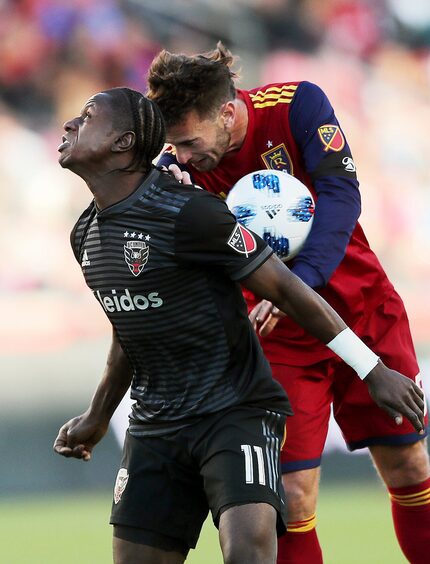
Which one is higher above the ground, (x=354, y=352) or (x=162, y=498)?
(x=354, y=352)

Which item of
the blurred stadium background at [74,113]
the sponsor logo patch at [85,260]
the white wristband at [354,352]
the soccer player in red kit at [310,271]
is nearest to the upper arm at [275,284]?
the white wristband at [354,352]

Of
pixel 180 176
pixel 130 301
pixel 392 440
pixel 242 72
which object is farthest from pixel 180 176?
pixel 242 72

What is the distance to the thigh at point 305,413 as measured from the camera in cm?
457

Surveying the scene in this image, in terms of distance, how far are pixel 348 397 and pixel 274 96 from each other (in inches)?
47.5

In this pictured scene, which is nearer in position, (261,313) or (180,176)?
(180,176)

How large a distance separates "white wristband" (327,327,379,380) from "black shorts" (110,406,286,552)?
29 cm

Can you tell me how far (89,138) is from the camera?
3797mm

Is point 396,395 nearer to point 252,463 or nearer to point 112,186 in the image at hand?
point 252,463

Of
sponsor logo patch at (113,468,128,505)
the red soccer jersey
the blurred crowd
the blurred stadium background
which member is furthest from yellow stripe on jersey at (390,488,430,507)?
the blurred crowd

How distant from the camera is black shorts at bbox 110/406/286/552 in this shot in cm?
368

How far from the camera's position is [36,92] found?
1087 cm

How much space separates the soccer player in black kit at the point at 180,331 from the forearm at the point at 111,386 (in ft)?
0.80

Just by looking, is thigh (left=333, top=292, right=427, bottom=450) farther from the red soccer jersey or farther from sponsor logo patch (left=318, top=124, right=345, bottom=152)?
sponsor logo patch (left=318, top=124, right=345, bottom=152)

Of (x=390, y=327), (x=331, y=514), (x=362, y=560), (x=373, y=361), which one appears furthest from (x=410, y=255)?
(x=373, y=361)
